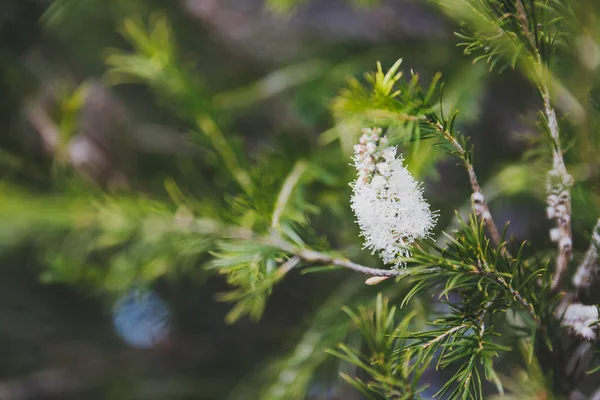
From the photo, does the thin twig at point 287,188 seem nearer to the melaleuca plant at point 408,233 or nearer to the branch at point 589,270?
the melaleuca plant at point 408,233

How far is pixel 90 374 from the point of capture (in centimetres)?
88

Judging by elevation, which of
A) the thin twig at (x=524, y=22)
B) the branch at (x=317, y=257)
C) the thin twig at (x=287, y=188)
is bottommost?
the thin twig at (x=287, y=188)

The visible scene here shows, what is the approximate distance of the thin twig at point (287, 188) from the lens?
0.34m

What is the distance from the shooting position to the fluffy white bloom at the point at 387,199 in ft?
0.86

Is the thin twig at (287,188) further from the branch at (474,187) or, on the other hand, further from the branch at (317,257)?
the branch at (474,187)

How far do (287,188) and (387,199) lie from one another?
6.8 inches

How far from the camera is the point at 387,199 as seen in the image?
0.86ft

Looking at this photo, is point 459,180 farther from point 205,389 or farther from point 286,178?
point 205,389

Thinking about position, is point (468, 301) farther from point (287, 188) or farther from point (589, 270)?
point (287, 188)

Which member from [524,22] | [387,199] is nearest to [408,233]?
[387,199]

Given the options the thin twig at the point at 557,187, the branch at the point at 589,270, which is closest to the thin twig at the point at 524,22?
the thin twig at the point at 557,187

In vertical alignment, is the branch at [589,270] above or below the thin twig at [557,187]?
below

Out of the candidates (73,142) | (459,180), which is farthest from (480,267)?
(73,142)

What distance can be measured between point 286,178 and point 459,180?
23 centimetres
